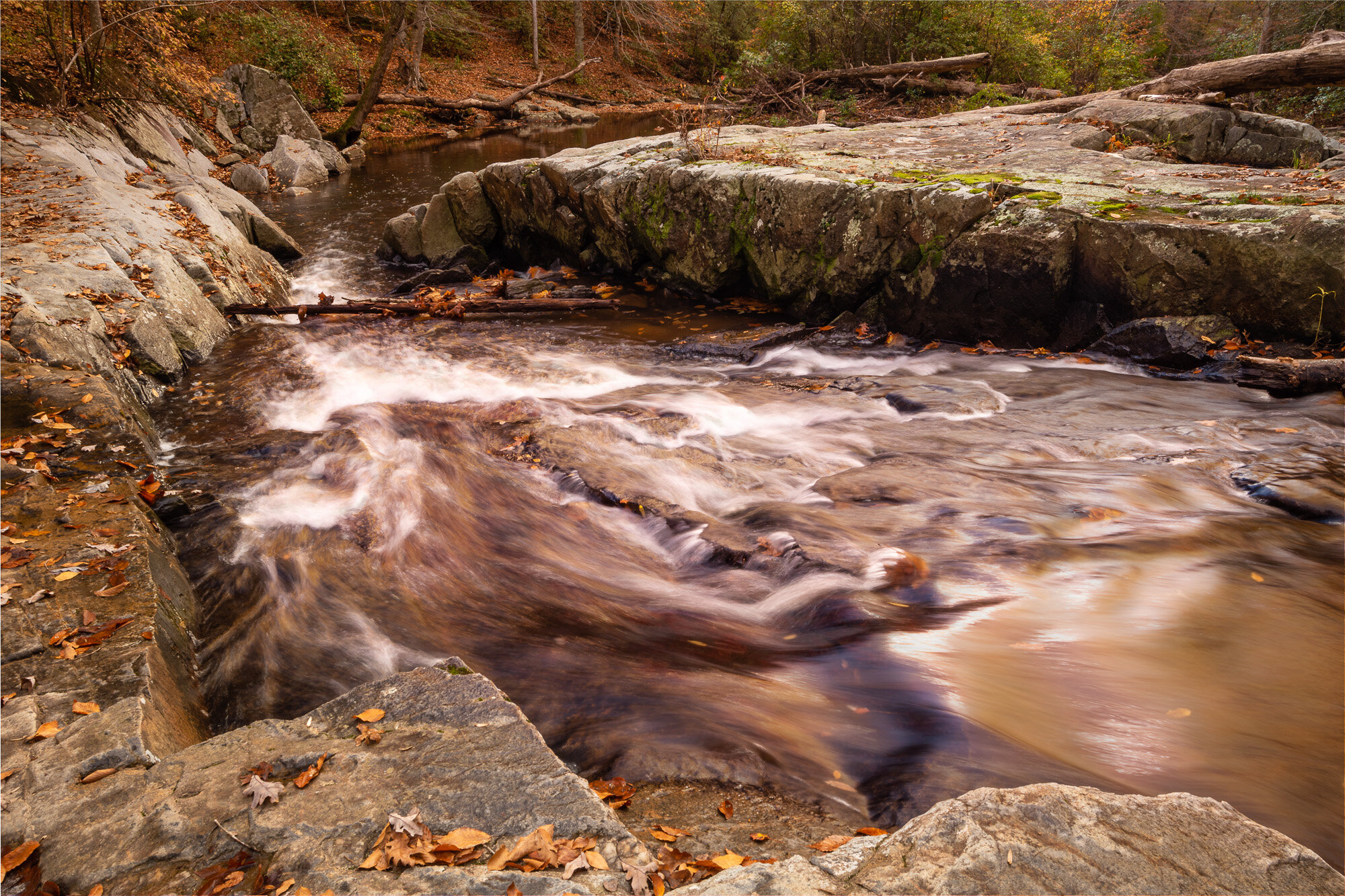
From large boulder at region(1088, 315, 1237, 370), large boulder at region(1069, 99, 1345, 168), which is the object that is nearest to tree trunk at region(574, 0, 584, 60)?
large boulder at region(1069, 99, 1345, 168)

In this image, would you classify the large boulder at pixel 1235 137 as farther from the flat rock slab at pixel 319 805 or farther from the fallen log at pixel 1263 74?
the flat rock slab at pixel 319 805

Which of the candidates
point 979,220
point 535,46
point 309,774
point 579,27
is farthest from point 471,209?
point 579,27

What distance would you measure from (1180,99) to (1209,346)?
5.43 metres

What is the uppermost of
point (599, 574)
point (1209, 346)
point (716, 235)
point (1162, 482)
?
point (716, 235)

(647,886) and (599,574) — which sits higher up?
(647,886)

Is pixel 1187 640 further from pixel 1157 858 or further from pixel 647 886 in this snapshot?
pixel 647 886

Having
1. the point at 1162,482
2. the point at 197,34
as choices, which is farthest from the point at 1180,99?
the point at 197,34

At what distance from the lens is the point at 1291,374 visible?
5531mm

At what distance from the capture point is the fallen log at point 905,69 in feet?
49.0

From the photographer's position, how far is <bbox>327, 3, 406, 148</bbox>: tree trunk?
19.6 metres

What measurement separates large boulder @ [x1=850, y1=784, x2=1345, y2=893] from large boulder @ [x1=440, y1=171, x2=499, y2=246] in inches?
451

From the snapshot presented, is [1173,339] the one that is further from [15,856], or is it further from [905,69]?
[905,69]

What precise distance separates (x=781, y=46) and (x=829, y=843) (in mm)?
18368

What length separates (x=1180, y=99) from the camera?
9.33 meters
